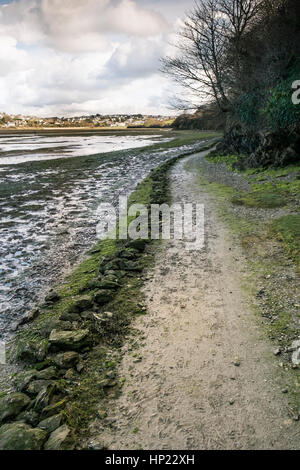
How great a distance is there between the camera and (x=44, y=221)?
1236cm

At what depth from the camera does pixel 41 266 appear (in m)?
8.40

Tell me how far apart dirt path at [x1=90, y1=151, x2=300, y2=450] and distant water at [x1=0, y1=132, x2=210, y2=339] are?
9.82 feet

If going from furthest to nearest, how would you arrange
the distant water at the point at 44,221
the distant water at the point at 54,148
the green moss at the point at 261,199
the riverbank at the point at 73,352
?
1. the distant water at the point at 54,148
2. the green moss at the point at 261,199
3. the distant water at the point at 44,221
4. the riverbank at the point at 73,352

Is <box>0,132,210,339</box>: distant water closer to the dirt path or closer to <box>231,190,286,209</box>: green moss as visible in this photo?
the dirt path

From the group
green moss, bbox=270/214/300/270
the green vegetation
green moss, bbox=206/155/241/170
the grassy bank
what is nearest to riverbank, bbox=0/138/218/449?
the grassy bank

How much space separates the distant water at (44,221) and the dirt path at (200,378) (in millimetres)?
2992

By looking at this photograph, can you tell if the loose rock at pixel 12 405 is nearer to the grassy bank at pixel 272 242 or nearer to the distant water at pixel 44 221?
the distant water at pixel 44 221

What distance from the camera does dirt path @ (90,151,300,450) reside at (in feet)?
11.2

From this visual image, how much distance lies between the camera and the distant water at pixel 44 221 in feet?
24.3

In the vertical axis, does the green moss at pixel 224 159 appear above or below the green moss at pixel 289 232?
above

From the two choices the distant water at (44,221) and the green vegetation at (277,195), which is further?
the green vegetation at (277,195)

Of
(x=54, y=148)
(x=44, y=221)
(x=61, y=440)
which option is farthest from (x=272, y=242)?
(x=54, y=148)

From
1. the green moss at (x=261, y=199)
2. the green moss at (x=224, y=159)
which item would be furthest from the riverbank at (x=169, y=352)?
the green moss at (x=224, y=159)

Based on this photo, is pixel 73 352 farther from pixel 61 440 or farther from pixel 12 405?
pixel 61 440
